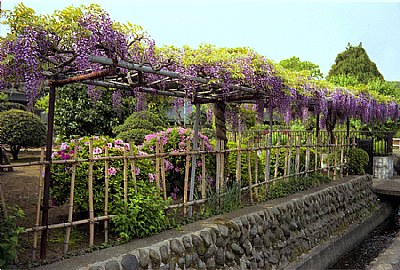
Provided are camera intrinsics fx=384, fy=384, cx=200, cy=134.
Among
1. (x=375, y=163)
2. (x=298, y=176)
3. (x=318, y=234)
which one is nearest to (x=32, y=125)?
(x=298, y=176)

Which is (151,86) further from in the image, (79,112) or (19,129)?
(19,129)

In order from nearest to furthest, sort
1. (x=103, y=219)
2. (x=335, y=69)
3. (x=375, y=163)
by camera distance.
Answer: (x=103, y=219) → (x=375, y=163) → (x=335, y=69)

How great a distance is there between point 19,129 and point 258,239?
8.02 m

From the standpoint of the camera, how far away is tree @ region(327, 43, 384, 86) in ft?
74.1

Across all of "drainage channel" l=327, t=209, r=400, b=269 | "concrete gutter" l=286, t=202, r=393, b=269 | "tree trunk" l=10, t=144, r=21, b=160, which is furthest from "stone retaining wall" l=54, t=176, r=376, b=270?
"tree trunk" l=10, t=144, r=21, b=160

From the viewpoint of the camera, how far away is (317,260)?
5.85m

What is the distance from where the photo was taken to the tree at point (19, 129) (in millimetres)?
10258

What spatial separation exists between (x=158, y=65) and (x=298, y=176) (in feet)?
14.4

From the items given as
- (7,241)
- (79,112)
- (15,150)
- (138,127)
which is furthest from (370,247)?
(15,150)

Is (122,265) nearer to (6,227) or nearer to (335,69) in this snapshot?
(6,227)

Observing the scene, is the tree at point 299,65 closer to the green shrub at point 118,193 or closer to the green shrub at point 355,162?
the green shrub at point 355,162

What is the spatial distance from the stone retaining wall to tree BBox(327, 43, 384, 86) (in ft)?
54.4

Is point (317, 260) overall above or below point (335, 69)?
below

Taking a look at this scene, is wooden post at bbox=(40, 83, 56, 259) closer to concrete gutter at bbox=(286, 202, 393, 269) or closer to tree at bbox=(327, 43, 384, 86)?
concrete gutter at bbox=(286, 202, 393, 269)
